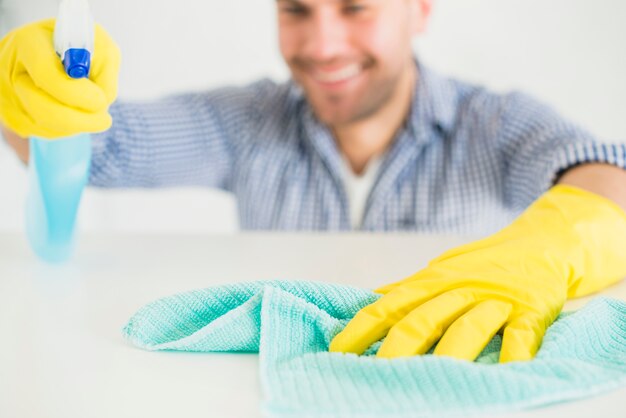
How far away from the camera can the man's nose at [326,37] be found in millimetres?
1197

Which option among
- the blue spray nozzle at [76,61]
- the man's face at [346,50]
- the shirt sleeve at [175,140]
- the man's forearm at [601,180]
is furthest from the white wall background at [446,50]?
the blue spray nozzle at [76,61]

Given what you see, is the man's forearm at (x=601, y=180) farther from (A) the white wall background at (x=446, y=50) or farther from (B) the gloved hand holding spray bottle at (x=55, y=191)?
(A) the white wall background at (x=446, y=50)

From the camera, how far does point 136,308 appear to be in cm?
66

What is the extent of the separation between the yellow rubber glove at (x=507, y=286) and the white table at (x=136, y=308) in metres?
0.06

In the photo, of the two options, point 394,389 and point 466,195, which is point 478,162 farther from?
point 394,389

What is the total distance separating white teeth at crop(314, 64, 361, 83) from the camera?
124 cm

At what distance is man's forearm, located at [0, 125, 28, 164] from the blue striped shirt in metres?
0.22

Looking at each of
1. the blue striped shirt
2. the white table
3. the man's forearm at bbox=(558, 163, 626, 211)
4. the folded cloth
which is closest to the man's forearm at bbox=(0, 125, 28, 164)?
the white table

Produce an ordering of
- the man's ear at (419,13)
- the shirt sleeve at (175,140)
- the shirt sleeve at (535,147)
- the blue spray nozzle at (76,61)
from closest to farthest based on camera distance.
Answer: the blue spray nozzle at (76,61), the shirt sleeve at (535,147), the shirt sleeve at (175,140), the man's ear at (419,13)

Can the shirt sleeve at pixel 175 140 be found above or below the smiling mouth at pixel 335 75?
below

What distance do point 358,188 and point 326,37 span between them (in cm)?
27

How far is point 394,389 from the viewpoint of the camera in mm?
437

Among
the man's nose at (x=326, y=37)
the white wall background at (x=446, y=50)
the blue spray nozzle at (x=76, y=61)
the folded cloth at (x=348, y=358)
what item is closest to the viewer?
the folded cloth at (x=348, y=358)

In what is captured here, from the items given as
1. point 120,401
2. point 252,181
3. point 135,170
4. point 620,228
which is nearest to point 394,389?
point 120,401
